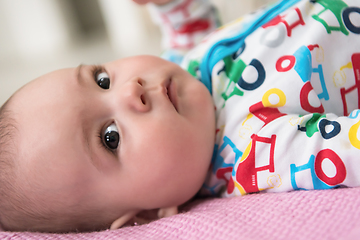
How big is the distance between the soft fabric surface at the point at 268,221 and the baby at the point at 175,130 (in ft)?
0.20

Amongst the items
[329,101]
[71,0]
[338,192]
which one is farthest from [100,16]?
[338,192]

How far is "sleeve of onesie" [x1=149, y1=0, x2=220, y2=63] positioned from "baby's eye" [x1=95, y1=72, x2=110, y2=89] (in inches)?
19.0

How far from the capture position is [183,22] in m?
1.22

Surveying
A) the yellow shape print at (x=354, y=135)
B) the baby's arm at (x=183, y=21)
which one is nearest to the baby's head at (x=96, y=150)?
the yellow shape print at (x=354, y=135)

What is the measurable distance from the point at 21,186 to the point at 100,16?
2.57m

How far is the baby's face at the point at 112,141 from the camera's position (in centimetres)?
63

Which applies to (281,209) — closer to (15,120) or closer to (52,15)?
(15,120)

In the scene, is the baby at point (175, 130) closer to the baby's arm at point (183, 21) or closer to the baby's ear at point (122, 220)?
the baby's ear at point (122, 220)

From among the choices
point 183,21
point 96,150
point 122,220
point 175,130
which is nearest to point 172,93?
point 175,130

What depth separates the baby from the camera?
2.07 ft

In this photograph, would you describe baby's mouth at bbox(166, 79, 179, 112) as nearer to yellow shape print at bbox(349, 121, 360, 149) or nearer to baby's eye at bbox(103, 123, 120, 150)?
baby's eye at bbox(103, 123, 120, 150)

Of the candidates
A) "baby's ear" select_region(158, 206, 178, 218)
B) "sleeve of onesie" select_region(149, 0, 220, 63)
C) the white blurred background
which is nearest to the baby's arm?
"sleeve of onesie" select_region(149, 0, 220, 63)

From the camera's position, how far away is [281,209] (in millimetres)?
525

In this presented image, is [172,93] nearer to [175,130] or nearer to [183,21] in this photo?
[175,130]
